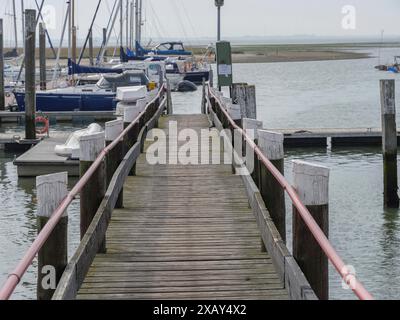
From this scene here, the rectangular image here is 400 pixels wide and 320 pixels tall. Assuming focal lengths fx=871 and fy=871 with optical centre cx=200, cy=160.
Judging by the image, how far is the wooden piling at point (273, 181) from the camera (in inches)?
376

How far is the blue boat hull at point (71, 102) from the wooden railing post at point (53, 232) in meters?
36.9

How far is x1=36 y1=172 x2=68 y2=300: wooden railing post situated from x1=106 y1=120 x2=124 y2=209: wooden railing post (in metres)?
3.72

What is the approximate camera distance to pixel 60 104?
147 ft

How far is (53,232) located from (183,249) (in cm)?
228

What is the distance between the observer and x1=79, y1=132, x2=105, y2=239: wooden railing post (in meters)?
9.20

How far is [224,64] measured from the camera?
28.9m

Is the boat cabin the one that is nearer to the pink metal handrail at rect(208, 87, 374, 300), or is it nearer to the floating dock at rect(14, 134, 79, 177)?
the floating dock at rect(14, 134, 79, 177)

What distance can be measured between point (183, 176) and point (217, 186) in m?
1.34

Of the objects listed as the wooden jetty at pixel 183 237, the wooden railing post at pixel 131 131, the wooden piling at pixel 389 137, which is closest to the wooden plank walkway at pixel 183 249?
the wooden jetty at pixel 183 237

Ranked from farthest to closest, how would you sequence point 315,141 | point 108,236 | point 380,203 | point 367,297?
point 315,141 < point 380,203 < point 108,236 < point 367,297
